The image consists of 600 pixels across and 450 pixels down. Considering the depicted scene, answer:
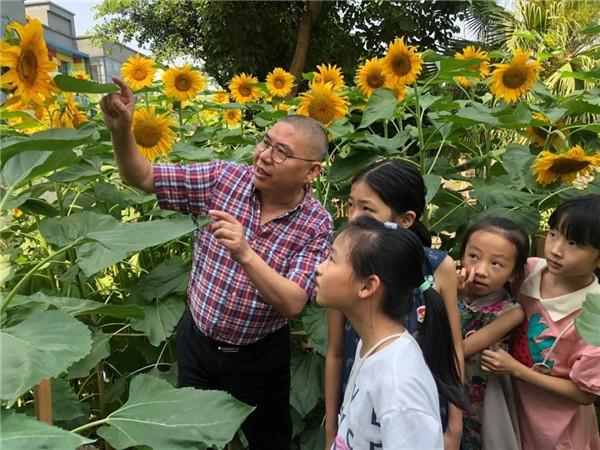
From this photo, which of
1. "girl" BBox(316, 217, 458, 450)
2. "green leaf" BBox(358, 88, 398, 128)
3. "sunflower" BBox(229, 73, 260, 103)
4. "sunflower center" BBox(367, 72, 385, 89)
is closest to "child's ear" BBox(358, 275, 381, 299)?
"girl" BBox(316, 217, 458, 450)

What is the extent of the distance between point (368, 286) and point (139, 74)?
146 cm

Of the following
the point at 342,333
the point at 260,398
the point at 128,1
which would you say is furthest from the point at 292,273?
the point at 128,1

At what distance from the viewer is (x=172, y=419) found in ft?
3.17

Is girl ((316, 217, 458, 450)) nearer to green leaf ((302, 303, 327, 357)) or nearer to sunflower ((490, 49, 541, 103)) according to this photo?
green leaf ((302, 303, 327, 357))

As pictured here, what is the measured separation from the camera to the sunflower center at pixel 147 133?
5.82 feet

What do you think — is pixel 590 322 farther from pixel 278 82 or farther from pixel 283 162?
pixel 278 82

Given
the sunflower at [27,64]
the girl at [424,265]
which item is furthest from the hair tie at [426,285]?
the sunflower at [27,64]

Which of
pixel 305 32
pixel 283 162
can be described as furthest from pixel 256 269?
pixel 305 32

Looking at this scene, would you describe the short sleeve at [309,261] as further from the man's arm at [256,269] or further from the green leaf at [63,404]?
the green leaf at [63,404]

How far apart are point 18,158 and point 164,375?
0.85 m

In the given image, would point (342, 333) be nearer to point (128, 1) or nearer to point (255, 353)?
point (255, 353)

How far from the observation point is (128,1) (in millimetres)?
13539

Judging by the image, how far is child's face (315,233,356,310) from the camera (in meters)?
1.09

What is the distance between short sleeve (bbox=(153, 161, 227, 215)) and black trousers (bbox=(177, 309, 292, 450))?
311 mm
